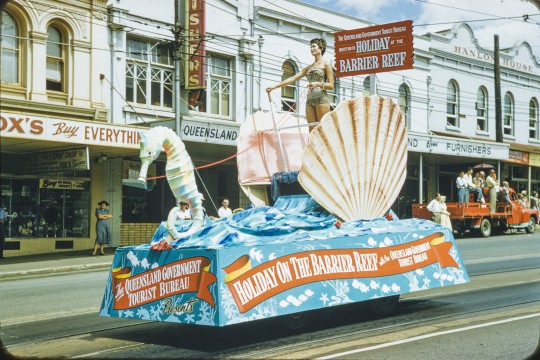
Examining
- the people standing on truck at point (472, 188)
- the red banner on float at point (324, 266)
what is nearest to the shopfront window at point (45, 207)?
the people standing on truck at point (472, 188)

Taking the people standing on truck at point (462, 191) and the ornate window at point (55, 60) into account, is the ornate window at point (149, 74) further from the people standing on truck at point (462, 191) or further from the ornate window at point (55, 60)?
the people standing on truck at point (462, 191)

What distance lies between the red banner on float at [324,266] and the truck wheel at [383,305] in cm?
52

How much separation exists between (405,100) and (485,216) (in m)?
7.84

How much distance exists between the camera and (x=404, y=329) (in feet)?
30.7

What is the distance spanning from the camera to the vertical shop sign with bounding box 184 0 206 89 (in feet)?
81.1

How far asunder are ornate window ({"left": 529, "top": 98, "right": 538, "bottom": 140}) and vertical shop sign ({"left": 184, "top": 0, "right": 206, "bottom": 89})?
23.2 metres

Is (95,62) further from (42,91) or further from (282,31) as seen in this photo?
(282,31)

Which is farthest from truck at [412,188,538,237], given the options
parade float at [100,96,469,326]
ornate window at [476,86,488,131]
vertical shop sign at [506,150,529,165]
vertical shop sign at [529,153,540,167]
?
parade float at [100,96,469,326]

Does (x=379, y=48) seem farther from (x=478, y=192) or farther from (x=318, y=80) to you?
(x=478, y=192)

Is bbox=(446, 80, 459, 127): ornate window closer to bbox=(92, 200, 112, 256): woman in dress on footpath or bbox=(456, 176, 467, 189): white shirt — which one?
bbox=(456, 176, 467, 189): white shirt

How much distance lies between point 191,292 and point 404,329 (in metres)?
2.82

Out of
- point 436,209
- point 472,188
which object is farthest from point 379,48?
point 472,188

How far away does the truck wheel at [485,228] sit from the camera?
98.8 feet


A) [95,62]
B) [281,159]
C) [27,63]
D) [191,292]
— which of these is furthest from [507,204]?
[191,292]
